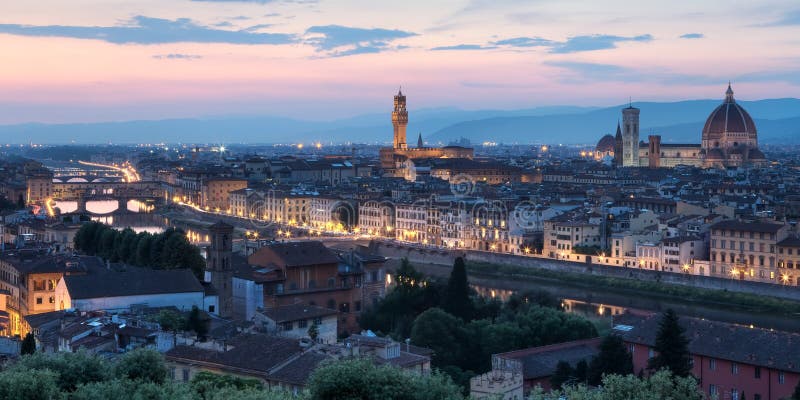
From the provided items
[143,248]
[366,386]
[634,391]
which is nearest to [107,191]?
[143,248]

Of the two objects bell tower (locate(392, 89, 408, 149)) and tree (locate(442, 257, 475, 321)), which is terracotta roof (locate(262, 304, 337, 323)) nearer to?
tree (locate(442, 257, 475, 321))

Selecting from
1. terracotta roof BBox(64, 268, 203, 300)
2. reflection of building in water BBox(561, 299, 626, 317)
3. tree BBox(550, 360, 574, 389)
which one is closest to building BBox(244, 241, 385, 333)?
terracotta roof BBox(64, 268, 203, 300)

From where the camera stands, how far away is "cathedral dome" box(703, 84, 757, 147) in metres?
71.7

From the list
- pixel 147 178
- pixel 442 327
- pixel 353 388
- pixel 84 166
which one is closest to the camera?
pixel 353 388

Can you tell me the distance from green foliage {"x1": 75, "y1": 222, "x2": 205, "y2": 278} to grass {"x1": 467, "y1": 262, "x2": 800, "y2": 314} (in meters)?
9.86

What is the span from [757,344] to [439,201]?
1006 inches

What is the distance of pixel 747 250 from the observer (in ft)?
90.2

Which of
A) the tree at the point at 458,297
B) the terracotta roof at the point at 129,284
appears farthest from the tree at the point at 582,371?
the terracotta roof at the point at 129,284

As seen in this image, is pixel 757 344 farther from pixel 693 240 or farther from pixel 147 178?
pixel 147 178

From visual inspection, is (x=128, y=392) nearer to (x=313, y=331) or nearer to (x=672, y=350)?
(x=313, y=331)

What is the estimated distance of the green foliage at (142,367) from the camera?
1020 cm

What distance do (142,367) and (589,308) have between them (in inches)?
621

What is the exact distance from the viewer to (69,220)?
122ft

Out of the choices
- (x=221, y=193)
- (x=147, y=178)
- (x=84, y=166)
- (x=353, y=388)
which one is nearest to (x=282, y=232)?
(x=221, y=193)
